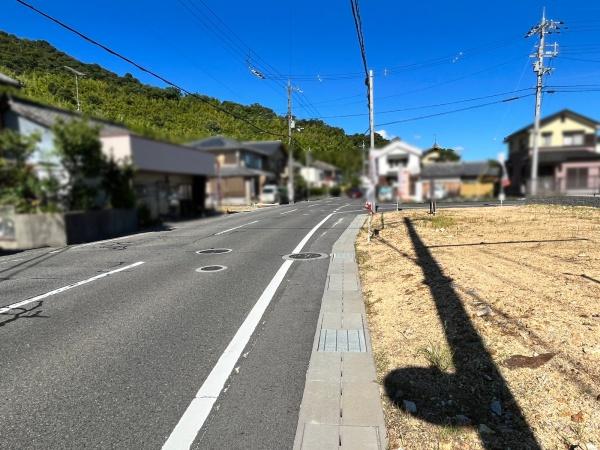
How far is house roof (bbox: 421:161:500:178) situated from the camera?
6.92 feet

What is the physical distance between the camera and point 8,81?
580 centimetres

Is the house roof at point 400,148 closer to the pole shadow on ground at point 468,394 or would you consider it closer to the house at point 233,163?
Answer: the pole shadow on ground at point 468,394

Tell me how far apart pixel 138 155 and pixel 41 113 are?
2197 millimetres

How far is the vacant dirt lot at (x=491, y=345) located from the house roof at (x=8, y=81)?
6377 mm

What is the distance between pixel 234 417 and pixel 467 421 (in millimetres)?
1778

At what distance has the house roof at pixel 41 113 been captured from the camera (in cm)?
605

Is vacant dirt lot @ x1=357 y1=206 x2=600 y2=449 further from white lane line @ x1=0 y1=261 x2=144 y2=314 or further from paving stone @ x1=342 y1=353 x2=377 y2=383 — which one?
white lane line @ x1=0 y1=261 x2=144 y2=314

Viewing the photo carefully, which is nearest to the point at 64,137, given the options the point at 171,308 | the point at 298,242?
the point at 171,308

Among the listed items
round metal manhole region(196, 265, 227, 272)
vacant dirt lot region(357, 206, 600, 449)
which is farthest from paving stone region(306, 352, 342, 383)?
round metal manhole region(196, 265, 227, 272)

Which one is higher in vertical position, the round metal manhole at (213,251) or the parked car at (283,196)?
the parked car at (283,196)

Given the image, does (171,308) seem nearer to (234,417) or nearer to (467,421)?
(234,417)

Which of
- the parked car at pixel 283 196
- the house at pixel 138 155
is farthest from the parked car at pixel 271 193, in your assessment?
the house at pixel 138 155

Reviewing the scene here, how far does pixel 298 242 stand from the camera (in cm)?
1288

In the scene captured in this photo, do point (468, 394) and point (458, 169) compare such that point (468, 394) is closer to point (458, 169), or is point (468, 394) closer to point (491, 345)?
point (491, 345)
